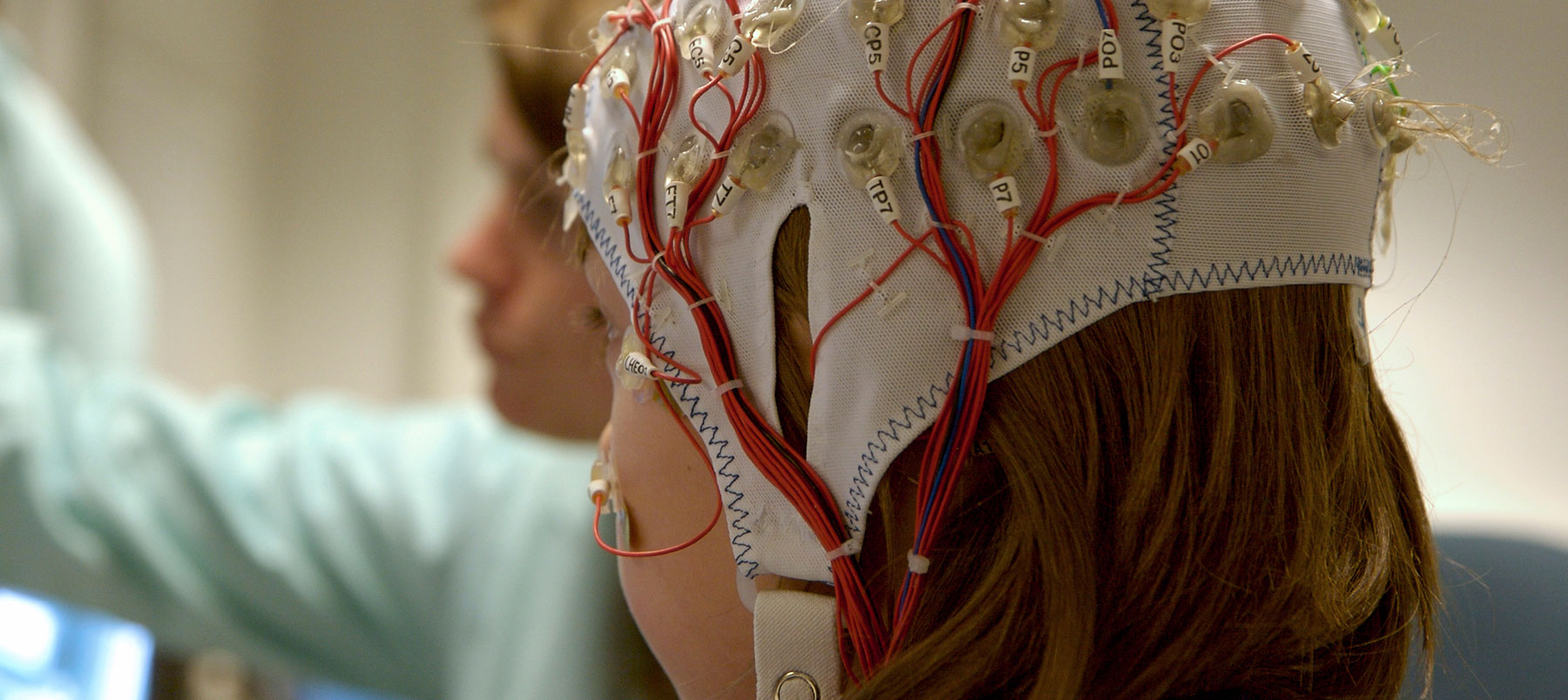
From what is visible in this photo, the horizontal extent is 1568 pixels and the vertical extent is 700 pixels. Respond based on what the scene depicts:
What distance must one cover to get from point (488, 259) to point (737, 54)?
805 mm

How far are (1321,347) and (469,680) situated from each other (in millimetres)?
1202

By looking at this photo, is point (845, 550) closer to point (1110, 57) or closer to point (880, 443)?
point (880, 443)

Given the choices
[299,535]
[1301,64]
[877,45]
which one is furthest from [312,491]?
[1301,64]

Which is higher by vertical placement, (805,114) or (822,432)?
(805,114)

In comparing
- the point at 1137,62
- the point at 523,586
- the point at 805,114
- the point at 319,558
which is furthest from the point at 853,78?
the point at 319,558

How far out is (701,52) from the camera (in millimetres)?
543

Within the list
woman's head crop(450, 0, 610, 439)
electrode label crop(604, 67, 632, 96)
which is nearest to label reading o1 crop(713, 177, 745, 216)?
electrode label crop(604, 67, 632, 96)

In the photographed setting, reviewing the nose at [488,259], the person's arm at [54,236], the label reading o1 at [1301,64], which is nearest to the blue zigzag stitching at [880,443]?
the label reading o1 at [1301,64]

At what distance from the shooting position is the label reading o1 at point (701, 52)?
0.54m

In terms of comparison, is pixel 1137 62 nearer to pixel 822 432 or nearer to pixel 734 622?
pixel 822 432

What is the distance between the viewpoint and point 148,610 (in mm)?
1381

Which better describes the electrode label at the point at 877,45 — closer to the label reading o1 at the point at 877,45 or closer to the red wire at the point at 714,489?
the label reading o1 at the point at 877,45

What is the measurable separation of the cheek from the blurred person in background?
641 mm

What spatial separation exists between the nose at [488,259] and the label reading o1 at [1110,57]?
0.93 m
